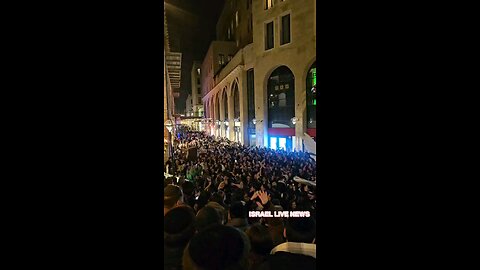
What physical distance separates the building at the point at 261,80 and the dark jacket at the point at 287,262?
54.7 inches

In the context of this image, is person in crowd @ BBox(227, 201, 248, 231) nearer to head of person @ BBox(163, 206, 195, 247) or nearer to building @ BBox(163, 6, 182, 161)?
head of person @ BBox(163, 206, 195, 247)

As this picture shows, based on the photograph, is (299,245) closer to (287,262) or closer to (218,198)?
(287,262)

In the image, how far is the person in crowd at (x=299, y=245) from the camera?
365cm

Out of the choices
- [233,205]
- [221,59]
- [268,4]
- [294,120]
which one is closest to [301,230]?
[233,205]

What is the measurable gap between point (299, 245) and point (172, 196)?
1587mm

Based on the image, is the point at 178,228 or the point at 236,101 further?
the point at 236,101

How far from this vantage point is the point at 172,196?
3.72 m

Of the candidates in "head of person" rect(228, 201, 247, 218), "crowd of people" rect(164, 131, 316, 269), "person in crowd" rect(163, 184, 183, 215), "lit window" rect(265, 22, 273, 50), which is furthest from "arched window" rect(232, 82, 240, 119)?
"person in crowd" rect(163, 184, 183, 215)

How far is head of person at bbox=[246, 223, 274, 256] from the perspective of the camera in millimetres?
3537

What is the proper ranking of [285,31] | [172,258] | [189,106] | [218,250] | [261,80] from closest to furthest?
[218,250]
[172,258]
[285,31]
[189,106]
[261,80]

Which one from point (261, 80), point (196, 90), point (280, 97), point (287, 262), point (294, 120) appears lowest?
point (287, 262)
